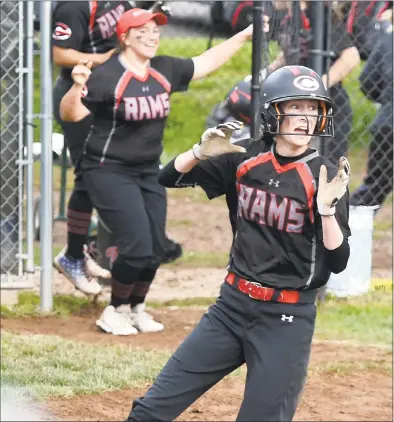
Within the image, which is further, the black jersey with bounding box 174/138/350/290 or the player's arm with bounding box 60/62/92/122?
the player's arm with bounding box 60/62/92/122

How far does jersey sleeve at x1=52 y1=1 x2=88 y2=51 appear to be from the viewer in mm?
6875

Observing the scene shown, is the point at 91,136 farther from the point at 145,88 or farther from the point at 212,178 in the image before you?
the point at 212,178

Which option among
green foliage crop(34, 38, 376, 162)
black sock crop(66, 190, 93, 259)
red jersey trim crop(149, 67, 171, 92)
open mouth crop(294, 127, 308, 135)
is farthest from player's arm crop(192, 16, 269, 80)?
green foliage crop(34, 38, 376, 162)

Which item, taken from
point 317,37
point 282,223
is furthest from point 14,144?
point 282,223

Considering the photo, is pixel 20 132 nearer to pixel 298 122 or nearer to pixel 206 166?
pixel 206 166

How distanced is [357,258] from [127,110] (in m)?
2.32

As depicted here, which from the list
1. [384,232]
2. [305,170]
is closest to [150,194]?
[305,170]

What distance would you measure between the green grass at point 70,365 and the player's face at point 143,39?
176 cm

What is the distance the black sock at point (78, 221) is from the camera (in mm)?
7008

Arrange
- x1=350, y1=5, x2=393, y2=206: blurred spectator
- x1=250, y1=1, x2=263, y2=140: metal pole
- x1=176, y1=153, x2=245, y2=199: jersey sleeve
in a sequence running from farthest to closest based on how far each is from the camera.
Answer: x1=350, y1=5, x2=393, y2=206: blurred spectator, x1=250, y1=1, x2=263, y2=140: metal pole, x1=176, y1=153, x2=245, y2=199: jersey sleeve

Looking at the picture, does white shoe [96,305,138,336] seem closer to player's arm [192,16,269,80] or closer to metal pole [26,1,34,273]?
metal pole [26,1,34,273]

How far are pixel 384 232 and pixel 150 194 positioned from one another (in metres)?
3.98

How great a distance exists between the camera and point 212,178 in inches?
155

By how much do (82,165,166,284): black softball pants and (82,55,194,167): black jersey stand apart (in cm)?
10
